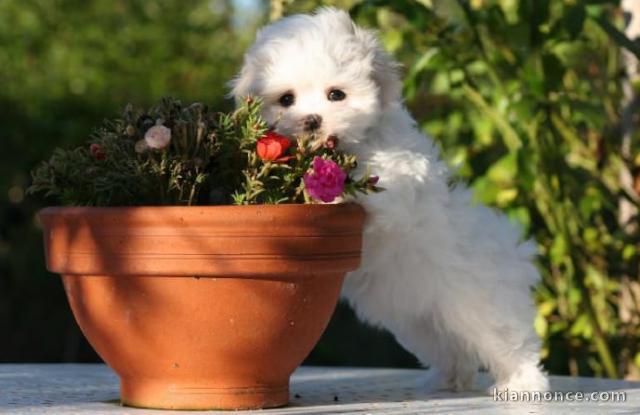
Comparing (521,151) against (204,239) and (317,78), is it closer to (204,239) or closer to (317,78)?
(317,78)

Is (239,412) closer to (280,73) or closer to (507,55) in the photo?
(280,73)

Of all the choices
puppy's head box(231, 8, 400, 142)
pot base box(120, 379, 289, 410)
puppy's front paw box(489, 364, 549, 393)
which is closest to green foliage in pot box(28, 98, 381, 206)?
puppy's head box(231, 8, 400, 142)

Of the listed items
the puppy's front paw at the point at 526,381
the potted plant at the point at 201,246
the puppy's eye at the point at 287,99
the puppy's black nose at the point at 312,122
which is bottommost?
the puppy's front paw at the point at 526,381

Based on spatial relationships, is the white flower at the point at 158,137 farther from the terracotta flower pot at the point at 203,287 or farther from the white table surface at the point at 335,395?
the white table surface at the point at 335,395

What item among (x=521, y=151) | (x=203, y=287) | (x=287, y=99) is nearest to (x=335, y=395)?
(x=203, y=287)

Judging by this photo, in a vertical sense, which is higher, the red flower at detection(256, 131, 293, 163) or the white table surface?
the red flower at detection(256, 131, 293, 163)

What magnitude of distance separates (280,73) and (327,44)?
165mm

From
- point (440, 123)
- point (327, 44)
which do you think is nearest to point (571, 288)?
point (440, 123)

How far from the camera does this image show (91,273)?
9.65 ft

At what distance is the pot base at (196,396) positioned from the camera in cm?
297

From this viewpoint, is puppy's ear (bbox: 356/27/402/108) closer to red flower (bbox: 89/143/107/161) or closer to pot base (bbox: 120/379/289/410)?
red flower (bbox: 89/143/107/161)

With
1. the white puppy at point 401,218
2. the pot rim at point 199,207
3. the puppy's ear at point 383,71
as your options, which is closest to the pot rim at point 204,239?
the pot rim at point 199,207

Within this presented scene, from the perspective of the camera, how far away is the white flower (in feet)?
9.48

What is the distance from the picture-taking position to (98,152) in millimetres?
3000
